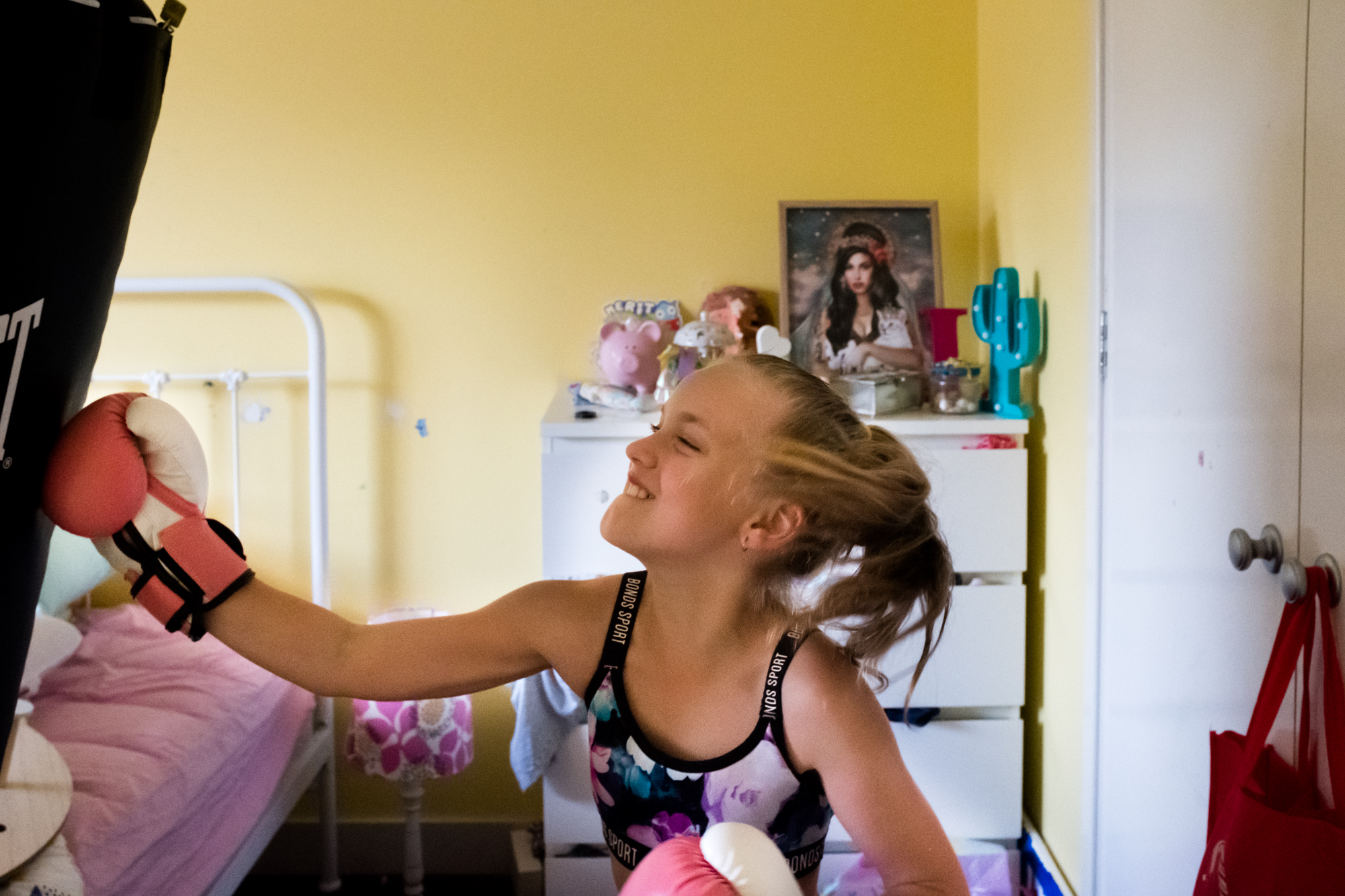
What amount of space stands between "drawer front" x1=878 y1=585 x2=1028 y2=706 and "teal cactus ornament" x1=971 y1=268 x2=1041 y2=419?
11.7 inches

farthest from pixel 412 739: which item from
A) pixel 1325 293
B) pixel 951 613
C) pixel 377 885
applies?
pixel 1325 293

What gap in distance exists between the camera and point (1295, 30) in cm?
111

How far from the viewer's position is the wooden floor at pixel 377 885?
2.20 meters

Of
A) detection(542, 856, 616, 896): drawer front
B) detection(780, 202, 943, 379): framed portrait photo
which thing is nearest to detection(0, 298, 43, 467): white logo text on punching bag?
detection(542, 856, 616, 896): drawer front

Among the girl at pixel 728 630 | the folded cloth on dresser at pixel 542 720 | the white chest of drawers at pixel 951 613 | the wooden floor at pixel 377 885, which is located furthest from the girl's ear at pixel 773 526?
the wooden floor at pixel 377 885

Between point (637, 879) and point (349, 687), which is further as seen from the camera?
point (349, 687)

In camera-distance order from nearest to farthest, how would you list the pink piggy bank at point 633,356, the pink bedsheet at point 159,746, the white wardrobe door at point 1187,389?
the white wardrobe door at point 1187,389
the pink bedsheet at point 159,746
the pink piggy bank at point 633,356

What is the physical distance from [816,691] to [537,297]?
129cm

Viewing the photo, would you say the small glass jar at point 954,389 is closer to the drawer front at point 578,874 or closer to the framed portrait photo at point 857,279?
the framed portrait photo at point 857,279

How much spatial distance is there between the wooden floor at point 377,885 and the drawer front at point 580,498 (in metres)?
0.77

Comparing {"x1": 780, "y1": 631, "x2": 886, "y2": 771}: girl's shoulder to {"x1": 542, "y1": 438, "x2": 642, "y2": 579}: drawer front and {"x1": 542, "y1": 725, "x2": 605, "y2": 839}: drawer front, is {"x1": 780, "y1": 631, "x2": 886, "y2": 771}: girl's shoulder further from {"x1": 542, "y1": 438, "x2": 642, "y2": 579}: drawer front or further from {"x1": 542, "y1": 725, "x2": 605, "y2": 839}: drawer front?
{"x1": 542, "y1": 725, "x2": 605, "y2": 839}: drawer front

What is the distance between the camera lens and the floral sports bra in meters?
1.09

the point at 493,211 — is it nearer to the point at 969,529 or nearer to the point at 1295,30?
the point at 969,529

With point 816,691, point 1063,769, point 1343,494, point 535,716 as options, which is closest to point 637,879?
point 816,691
